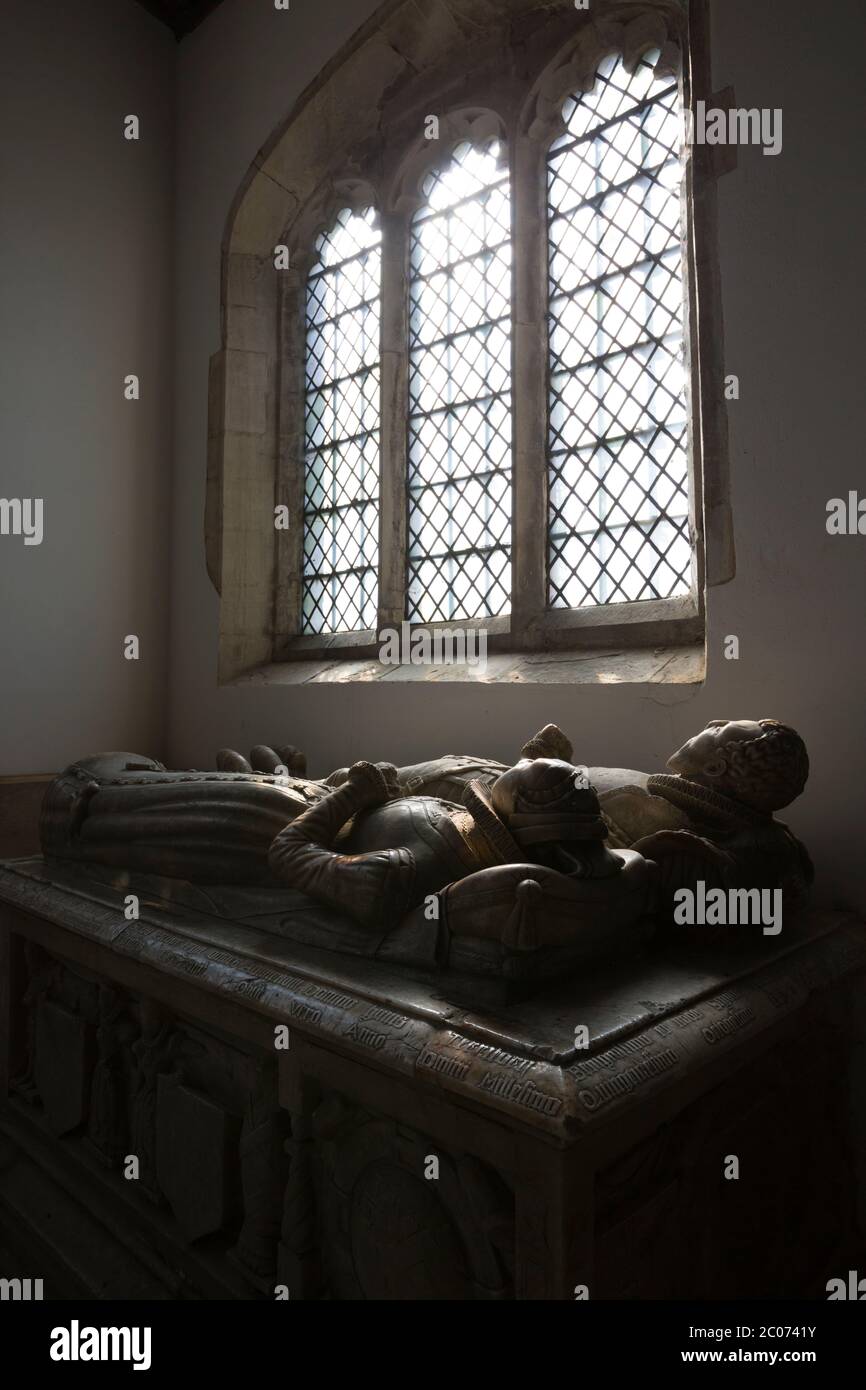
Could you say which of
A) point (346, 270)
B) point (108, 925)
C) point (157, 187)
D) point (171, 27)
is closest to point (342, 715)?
point (108, 925)

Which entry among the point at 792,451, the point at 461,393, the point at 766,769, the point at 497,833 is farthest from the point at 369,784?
the point at 461,393

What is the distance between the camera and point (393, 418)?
4.06 meters

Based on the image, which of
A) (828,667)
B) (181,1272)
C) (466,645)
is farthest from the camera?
(466,645)

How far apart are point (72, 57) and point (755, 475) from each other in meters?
4.70

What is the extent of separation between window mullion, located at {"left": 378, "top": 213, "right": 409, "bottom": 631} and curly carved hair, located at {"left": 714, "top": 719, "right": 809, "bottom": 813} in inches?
91.4

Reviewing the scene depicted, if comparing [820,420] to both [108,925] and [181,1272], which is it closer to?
[108,925]

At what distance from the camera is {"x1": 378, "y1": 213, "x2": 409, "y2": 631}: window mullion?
394 centimetres

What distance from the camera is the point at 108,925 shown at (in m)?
2.09

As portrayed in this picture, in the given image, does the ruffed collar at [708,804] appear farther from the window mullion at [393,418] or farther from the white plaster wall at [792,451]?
the window mullion at [393,418]

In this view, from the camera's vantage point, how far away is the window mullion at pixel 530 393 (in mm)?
3367

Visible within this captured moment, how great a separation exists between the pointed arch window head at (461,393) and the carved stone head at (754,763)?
5.65ft

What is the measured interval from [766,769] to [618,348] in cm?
211

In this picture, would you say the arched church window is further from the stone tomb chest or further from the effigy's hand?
the stone tomb chest

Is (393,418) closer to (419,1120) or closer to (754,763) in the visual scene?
(754,763)
